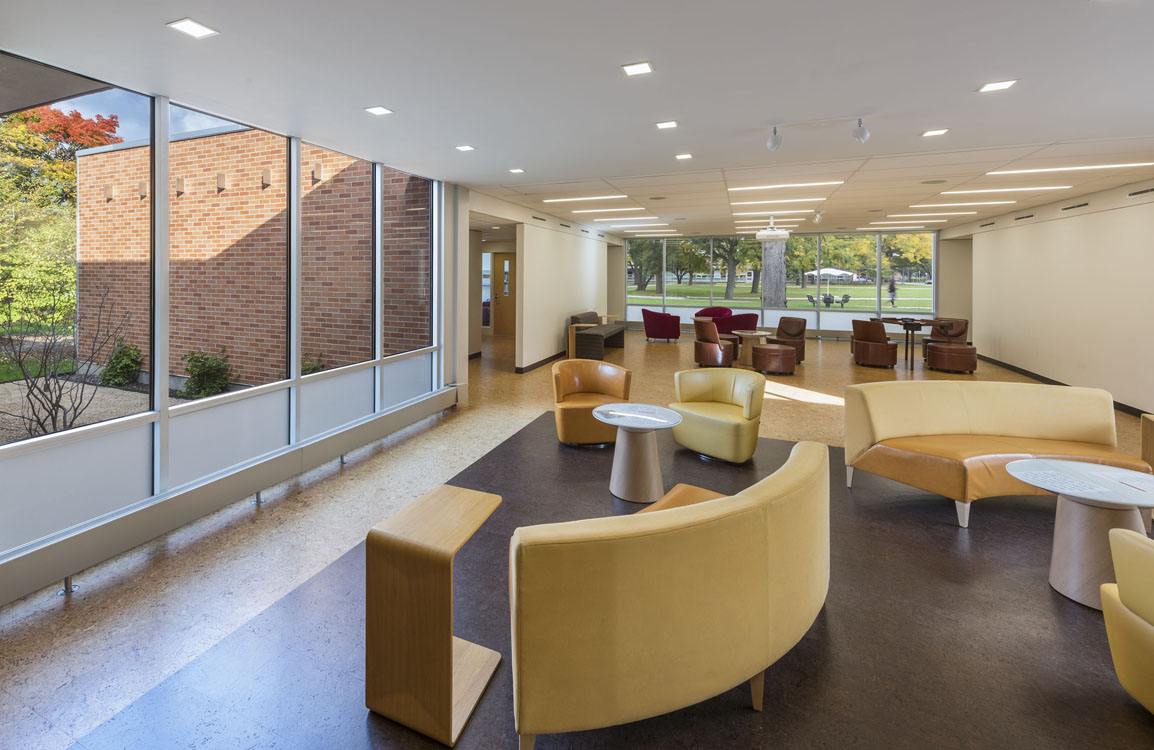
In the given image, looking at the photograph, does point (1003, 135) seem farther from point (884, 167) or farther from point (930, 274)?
point (930, 274)

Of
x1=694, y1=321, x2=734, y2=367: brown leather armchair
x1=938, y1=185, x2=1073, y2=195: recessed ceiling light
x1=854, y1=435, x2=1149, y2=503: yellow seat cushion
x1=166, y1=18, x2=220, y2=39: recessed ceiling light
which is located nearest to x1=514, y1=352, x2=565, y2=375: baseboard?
x1=694, y1=321, x2=734, y2=367: brown leather armchair

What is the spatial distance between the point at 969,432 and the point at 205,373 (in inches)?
222

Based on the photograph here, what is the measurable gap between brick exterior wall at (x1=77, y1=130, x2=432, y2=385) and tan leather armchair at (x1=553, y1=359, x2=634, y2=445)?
6.65ft

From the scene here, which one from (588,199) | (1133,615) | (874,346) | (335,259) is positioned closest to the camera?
(1133,615)

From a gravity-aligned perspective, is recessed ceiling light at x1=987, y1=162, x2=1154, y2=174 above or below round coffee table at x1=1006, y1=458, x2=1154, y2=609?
above

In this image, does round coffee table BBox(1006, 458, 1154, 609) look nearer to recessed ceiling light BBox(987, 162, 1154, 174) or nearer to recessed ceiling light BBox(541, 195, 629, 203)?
recessed ceiling light BBox(987, 162, 1154, 174)

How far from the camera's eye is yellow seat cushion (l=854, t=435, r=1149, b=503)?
3479mm

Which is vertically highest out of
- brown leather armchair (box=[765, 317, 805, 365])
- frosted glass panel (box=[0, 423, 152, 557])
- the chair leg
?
brown leather armchair (box=[765, 317, 805, 365])

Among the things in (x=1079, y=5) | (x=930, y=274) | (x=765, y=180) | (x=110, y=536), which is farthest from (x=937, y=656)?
(x=930, y=274)

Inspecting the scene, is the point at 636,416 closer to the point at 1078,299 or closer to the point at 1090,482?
the point at 1090,482

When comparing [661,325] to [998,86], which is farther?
[661,325]

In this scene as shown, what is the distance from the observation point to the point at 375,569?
1812 mm

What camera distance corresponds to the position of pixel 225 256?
428 cm

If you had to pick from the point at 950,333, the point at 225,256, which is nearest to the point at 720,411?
the point at 225,256
